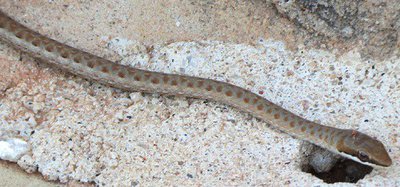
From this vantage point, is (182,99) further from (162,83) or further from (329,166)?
(329,166)

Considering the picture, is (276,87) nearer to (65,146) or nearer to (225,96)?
(225,96)

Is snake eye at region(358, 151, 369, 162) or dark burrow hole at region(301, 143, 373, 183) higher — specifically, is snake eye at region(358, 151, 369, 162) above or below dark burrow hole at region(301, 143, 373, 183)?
above

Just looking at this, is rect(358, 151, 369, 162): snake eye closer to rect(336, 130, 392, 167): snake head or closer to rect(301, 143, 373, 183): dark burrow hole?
rect(336, 130, 392, 167): snake head

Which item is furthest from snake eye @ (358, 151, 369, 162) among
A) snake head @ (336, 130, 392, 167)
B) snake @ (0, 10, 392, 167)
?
snake @ (0, 10, 392, 167)

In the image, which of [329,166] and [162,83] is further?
[162,83]

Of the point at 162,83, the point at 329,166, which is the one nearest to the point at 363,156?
the point at 329,166

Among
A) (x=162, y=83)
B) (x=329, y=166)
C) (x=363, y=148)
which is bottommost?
(x=329, y=166)

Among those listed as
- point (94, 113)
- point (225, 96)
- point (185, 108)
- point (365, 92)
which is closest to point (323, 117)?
point (365, 92)
